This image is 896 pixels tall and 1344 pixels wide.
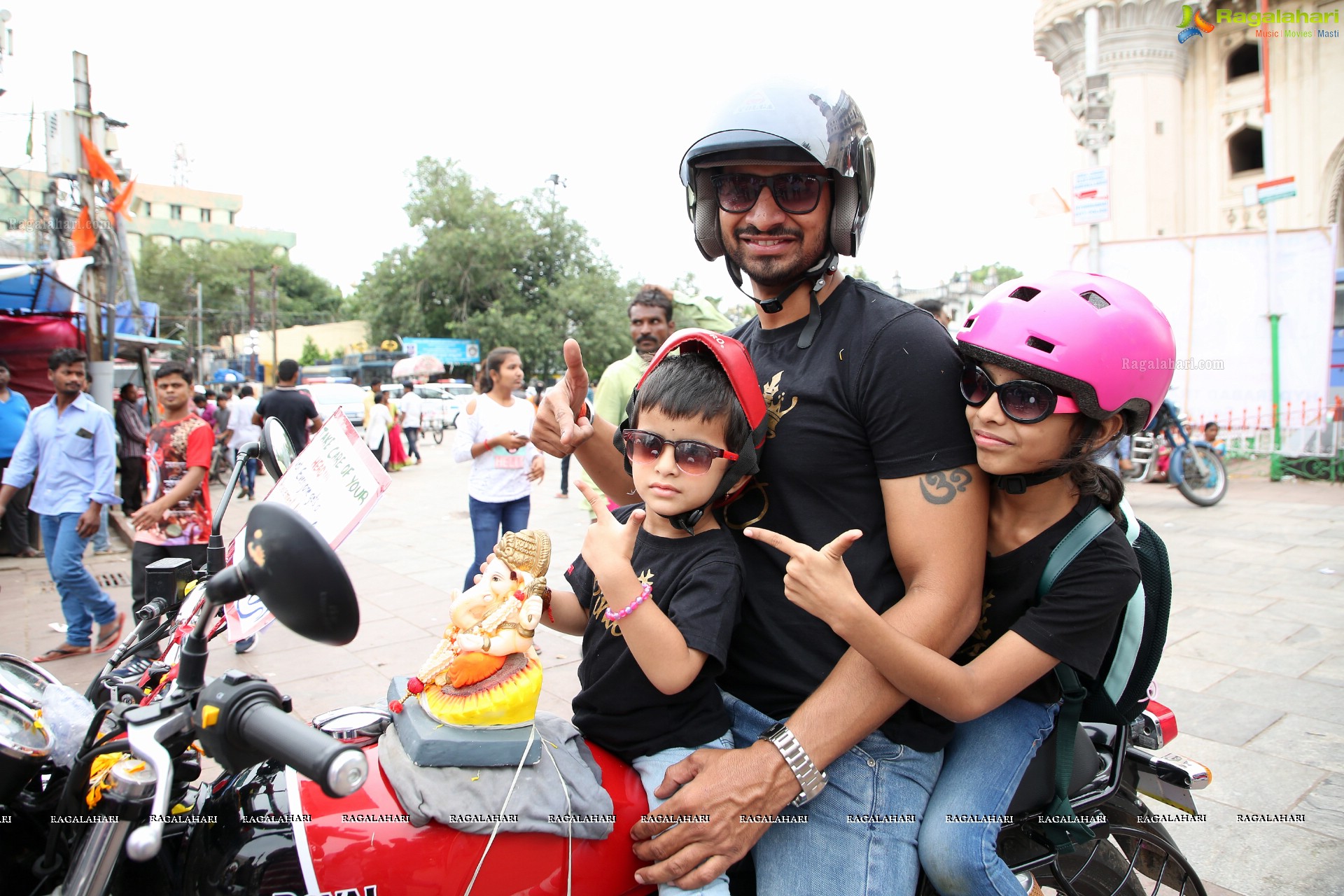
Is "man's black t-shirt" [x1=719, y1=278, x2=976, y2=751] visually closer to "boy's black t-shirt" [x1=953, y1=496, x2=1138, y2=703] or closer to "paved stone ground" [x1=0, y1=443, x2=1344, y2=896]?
"boy's black t-shirt" [x1=953, y1=496, x2=1138, y2=703]

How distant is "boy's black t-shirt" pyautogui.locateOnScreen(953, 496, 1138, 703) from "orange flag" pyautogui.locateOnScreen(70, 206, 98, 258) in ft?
40.4

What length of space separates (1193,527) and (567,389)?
9.42 metres

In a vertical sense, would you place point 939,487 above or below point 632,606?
above

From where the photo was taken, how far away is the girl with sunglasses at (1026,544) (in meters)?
1.58

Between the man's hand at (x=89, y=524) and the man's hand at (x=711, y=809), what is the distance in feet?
18.1

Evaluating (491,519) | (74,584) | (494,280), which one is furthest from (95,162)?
(494,280)

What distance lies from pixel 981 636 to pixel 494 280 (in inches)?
1583

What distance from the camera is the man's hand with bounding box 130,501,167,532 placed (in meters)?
4.91

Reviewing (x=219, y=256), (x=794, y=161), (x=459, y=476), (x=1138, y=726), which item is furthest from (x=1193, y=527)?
(x=219, y=256)

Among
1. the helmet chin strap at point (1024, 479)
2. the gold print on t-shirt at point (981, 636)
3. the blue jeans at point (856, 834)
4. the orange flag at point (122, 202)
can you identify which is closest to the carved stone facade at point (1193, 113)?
the orange flag at point (122, 202)

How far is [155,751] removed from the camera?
3.84ft

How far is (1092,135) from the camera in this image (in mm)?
11656

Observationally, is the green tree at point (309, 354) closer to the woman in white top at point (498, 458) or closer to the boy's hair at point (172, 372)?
the boy's hair at point (172, 372)

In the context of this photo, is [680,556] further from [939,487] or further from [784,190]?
[784,190]
